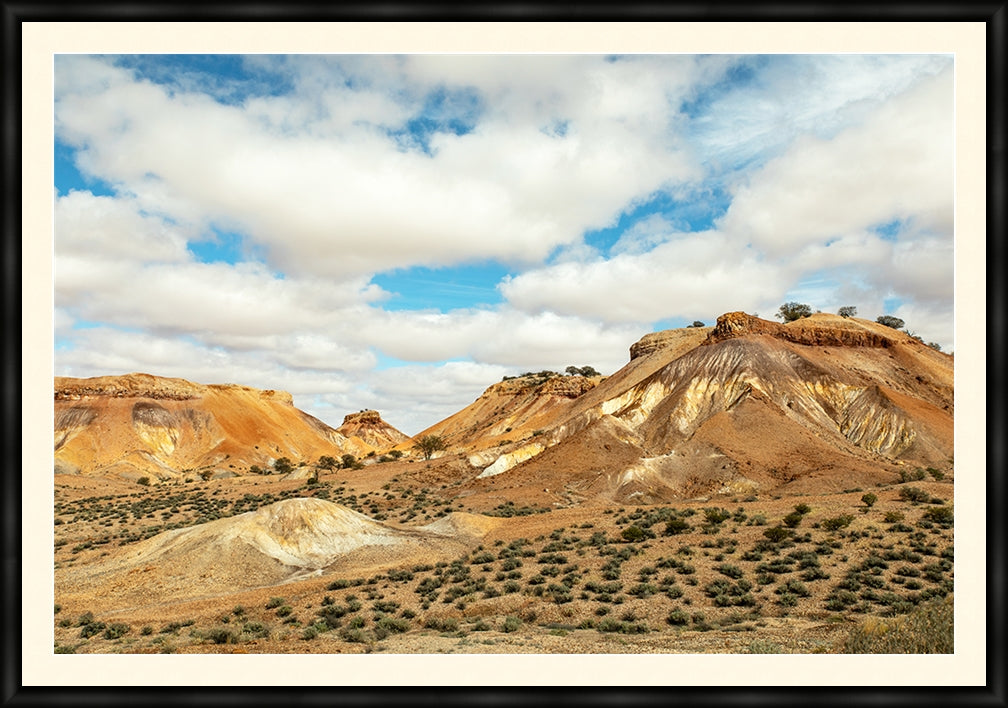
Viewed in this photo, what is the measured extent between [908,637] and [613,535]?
17.7 m

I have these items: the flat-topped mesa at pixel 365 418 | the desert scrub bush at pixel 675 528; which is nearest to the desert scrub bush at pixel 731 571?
the desert scrub bush at pixel 675 528

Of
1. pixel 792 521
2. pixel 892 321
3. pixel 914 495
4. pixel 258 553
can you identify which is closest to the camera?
pixel 258 553

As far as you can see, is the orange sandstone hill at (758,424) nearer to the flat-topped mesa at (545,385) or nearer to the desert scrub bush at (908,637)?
the desert scrub bush at (908,637)

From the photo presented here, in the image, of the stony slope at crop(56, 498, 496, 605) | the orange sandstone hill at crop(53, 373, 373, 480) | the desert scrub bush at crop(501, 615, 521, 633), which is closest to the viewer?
the desert scrub bush at crop(501, 615, 521, 633)

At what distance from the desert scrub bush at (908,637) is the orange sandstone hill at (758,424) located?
106 feet

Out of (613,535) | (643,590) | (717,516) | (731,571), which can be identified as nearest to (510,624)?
(643,590)

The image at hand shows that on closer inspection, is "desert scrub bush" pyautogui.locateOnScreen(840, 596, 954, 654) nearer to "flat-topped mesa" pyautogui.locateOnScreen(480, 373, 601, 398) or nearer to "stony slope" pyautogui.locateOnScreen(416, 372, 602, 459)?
"stony slope" pyautogui.locateOnScreen(416, 372, 602, 459)

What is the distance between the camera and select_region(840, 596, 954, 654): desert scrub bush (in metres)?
8.17

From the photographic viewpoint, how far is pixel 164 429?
4281 inches

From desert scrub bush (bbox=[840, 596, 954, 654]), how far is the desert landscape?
0.05 metres

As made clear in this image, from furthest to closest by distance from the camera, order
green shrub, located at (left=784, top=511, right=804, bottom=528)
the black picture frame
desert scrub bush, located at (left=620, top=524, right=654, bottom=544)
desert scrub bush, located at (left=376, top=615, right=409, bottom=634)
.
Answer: desert scrub bush, located at (left=620, top=524, right=654, bottom=544)
green shrub, located at (left=784, top=511, right=804, bottom=528)
desert scrub bush, located at (left=376, top=615, right=409, bottom=634)
the black picture frame

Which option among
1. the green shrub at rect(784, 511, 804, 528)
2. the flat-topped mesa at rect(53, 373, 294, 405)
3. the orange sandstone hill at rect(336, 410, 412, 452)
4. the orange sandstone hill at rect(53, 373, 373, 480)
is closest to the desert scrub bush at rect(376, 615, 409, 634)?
the green shrub at rect(784, 511, 804, 528)

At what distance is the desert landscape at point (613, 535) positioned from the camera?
560 inches
